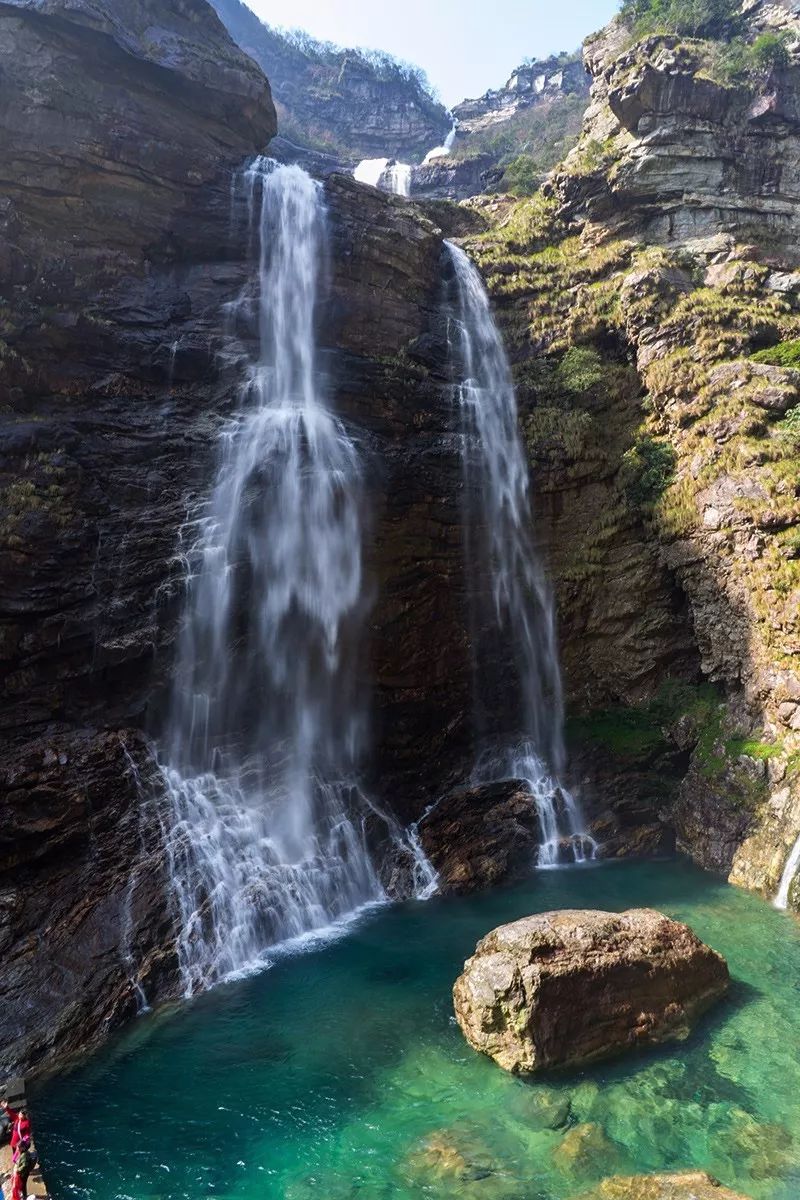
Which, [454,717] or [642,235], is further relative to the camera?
[642,235]

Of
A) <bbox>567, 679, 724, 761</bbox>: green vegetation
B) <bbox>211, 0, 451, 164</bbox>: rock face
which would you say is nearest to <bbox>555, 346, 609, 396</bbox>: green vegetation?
→ <bbox>567, 679, 724, 761</bbox>: green vegetation

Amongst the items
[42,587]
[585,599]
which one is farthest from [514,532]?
[42,587]

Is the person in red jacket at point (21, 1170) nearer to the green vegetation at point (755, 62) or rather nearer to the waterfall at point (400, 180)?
the green vegetation at point (755, 62)

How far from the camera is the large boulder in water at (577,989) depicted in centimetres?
917

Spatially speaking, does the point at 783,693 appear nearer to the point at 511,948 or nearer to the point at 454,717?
the point at 454,717

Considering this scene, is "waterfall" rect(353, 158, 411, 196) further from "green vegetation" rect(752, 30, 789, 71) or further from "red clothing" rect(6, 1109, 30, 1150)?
"red clothing" rect(6, 1109, 30, 1150)

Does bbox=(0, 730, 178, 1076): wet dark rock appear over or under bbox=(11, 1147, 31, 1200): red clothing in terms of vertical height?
over

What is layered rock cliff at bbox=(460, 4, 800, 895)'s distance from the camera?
58.7 ft

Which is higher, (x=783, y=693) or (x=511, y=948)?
(x=783, y=693)

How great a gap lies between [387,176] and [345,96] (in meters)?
20.4

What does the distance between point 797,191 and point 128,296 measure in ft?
79.2

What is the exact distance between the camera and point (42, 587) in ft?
48.9

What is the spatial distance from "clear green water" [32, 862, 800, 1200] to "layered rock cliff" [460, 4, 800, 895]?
669cm

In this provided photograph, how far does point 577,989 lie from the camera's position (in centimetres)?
934
